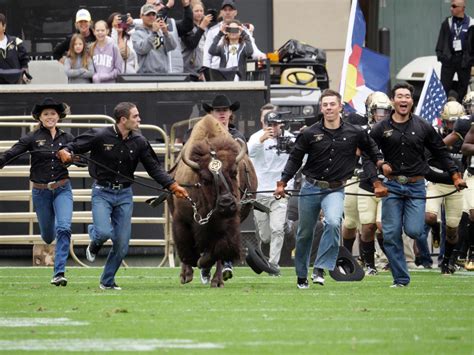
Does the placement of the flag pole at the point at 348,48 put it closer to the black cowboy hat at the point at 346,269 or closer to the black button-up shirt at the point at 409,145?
the black cowboy hat at the point at 346,269

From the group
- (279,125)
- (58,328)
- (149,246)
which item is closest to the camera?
(58,328)

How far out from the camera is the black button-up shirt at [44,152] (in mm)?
17812

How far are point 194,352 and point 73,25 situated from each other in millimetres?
18459

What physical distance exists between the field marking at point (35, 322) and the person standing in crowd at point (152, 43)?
11.7 meters

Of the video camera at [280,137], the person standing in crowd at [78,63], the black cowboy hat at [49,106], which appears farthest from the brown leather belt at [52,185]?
the person standing in crowd at [78,63]

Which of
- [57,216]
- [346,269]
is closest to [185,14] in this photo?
[346,269]

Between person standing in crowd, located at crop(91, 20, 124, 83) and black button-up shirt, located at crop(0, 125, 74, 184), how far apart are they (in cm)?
636

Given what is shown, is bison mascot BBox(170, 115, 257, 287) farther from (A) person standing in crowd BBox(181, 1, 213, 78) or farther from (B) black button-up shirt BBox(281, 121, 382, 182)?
(A) person standing in crowd BBox(181, 1, 213, 78)

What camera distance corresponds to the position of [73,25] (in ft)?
94.0

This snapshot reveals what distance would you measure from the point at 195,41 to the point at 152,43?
46.3 inches

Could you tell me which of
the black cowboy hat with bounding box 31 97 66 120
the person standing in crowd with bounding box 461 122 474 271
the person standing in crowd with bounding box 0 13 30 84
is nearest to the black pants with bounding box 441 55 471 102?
the person standing in crowd with bounding box 461 122 474 271

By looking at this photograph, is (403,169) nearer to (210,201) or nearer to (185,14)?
(210,201)

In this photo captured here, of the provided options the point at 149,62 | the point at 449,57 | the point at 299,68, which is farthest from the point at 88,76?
the point at 449,57

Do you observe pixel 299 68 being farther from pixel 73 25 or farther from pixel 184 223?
pixel 184 223
